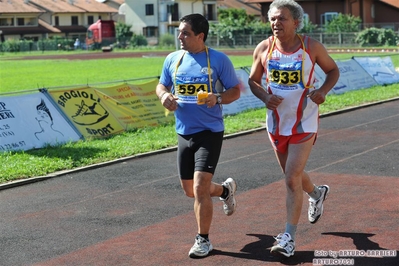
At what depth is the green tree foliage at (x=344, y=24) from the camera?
219 feet

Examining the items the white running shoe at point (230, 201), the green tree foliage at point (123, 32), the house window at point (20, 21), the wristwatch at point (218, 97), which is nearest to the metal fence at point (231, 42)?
the green tree foliage at point (123, 32)

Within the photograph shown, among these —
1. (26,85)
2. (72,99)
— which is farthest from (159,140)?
(26,85)

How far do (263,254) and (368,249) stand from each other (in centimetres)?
88

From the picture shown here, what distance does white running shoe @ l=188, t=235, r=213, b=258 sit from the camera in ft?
22.9

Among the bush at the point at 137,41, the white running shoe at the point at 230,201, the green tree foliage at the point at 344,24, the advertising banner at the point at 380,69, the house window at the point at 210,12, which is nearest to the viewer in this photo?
the white running shoe at the point at 230,201

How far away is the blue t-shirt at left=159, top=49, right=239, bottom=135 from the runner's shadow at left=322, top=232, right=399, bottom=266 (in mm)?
1527

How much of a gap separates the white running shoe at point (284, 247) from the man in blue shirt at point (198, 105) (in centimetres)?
63

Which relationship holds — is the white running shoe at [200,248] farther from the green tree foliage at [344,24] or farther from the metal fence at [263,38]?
the green tree foliage at [344,24]

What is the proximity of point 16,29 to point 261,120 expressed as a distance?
82.8m

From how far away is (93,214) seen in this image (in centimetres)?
916

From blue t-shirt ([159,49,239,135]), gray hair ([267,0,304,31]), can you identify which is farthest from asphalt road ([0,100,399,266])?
gray hair ([267,0,304,31])

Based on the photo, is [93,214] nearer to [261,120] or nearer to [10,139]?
[10,139]

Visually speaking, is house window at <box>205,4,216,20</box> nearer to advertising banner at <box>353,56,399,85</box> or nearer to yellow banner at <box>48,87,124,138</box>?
advertising banner at <box>353,56,399,85</box>

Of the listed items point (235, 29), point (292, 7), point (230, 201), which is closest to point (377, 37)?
point (235, 29)
